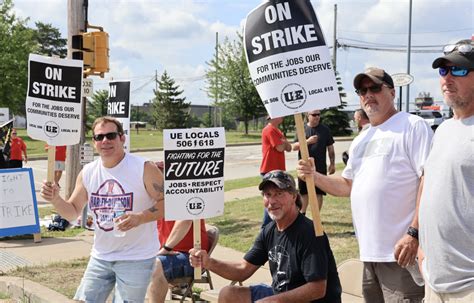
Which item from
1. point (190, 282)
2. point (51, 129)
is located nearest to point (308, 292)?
point (190, 282)

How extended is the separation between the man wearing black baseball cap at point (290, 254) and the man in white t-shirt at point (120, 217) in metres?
0.51

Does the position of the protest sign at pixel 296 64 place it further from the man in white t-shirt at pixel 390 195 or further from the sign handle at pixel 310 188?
the man in white t-shirt at pixel 390 195

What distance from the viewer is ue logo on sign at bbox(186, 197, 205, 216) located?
4008 mm

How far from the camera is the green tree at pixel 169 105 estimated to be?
5391cm

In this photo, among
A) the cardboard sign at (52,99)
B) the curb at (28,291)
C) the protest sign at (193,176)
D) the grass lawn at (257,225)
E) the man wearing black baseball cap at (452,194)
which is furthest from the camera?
the grass lawn at (257,225)

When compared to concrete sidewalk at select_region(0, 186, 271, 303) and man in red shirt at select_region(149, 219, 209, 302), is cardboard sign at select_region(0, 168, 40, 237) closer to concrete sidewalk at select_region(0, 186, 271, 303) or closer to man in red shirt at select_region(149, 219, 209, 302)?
concrete sidewalk at select_region(0, 186, 271, 303)

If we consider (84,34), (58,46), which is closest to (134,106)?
(58,46)

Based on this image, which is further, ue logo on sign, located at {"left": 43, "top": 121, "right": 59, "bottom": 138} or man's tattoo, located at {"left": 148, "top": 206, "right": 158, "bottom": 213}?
ue logo on sign, located at {"left": 43, "top": 121, "right": 59, "bottom": 138}

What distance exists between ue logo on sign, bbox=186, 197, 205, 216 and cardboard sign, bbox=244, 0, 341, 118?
86 centimetres

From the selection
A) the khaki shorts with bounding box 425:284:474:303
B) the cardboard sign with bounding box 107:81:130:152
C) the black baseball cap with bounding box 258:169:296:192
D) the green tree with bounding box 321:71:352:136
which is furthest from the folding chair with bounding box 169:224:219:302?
the green tree with bounding box 321:71:352:136

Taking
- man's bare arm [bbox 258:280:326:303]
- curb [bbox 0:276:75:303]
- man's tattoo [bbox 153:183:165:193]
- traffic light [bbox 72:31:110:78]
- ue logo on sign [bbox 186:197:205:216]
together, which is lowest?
curb [bbox 0:276:75:303]

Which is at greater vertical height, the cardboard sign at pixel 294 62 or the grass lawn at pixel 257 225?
the cardboard sign at pixel 294 62

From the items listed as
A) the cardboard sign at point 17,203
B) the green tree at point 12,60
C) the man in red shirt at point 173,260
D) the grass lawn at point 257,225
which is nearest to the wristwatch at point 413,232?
the man in red shirt at point 173,260

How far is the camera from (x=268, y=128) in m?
8.52
